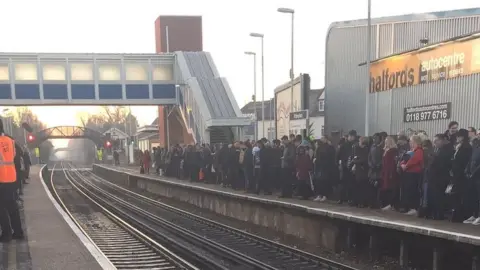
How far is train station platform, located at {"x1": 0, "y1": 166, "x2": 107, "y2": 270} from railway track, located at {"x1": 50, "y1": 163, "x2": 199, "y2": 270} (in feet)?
2.95

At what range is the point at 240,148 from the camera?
15586 millimetres

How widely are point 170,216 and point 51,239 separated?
9.00 meters

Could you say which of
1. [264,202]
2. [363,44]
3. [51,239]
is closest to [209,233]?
[264,202]

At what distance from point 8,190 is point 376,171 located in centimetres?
708

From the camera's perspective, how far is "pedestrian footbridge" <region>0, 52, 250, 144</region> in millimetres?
31938

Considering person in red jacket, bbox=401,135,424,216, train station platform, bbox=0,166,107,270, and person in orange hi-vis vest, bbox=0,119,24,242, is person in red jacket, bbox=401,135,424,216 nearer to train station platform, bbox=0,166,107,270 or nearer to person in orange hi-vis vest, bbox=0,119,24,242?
train station platform, bbox=0,166,107,270

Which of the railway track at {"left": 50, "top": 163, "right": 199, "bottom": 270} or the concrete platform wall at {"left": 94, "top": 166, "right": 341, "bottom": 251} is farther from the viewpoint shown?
the concrete platform wall at {"left": 94, "top": 166, "right": 341, "bottom": 251}

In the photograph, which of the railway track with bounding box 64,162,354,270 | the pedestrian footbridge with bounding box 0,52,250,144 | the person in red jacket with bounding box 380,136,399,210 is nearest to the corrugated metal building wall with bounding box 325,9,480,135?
the person in red jacket with bounding box 380,136,399,210

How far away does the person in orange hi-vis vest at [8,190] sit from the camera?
7.04 m

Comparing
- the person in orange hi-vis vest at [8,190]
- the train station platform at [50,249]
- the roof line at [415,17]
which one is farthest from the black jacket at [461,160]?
the person in orange hi-vis vest at [8,190]

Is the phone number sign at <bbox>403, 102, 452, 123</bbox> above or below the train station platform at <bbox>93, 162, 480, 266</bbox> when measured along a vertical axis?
above

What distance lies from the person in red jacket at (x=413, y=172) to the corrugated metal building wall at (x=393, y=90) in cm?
393

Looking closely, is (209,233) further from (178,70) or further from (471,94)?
(178,70)

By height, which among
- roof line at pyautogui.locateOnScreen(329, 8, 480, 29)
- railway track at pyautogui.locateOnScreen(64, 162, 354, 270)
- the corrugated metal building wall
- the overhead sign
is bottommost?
railway track at pyautogui.locateOnScreen(64, 162, 354, 270)
